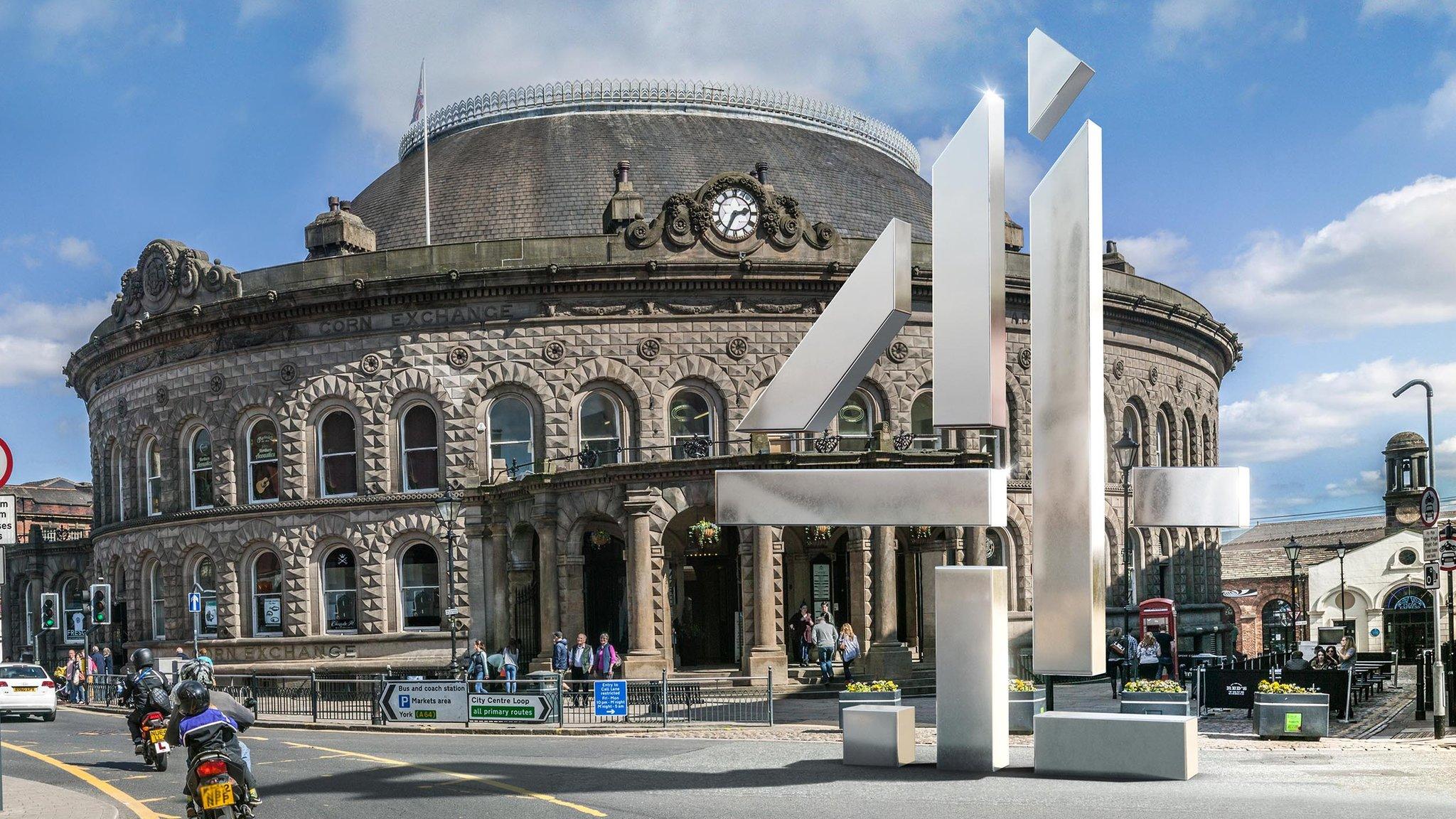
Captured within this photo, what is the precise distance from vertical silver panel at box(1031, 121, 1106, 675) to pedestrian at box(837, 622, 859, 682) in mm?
16482

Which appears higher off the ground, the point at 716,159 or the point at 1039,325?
the point at 716,159

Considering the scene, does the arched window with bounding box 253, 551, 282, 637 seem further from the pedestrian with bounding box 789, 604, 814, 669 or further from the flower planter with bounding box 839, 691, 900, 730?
the flower planter with bounding box 839, 691, 900, 730

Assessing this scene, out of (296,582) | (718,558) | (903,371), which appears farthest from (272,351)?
(903,371)

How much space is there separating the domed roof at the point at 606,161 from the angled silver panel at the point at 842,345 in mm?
29776

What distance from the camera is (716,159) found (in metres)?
50.6

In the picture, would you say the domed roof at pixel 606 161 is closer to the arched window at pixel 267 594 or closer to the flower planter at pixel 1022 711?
the arched window at pixel 267 594

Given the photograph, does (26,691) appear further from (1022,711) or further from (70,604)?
(70,604)

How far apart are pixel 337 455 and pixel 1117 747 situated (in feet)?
105

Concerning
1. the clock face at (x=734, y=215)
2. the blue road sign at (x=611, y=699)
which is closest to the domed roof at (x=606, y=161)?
the clock face at (x=734, y=215)

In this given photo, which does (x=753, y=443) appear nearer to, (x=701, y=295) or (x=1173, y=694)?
(x=701, y=295)

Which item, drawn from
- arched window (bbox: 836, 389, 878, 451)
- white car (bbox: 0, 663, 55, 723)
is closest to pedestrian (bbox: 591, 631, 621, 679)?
arched window (bbox: 836, 389, 878, 451)

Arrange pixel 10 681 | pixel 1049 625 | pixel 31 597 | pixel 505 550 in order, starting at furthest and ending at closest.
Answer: pixel 31 597 → pixel 505 550 → pixel 10 681 → pixel 1049 625

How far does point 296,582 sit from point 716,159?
63.1 feet

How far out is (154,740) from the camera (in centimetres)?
2061
